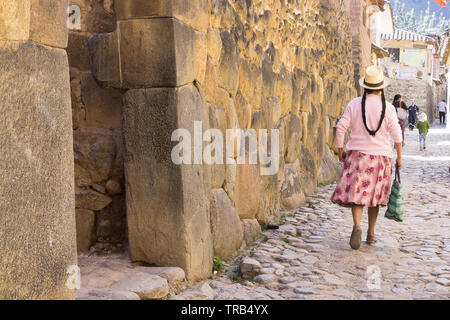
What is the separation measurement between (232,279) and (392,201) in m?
1.62

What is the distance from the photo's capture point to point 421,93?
36156 millimetres

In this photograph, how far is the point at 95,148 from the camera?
11.1 feet

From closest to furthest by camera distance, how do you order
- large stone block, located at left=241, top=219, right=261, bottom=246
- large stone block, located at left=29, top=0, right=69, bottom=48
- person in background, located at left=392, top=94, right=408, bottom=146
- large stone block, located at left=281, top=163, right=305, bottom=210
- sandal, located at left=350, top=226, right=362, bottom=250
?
1. large stone block, located at left=29, top=0, right=69, bottom=48
2. sandal, located at left=350, top=226, right=362, bottom=250
3. large stone block, located at left=241, top=219, right=261, bottom=246
4. large stone block, located at left=281, top=163, right=305, bottom=210
5. person in background, located at left=392, top=94, right=408, bottom=146

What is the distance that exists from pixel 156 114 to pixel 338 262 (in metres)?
1.77

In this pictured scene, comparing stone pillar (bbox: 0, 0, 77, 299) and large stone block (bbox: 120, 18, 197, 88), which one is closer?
stone pillar (bbox: 0, 0, 77, 299)

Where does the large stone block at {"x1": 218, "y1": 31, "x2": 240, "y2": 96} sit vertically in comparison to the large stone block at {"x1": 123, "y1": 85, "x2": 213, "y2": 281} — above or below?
above

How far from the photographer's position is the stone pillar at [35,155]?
172 cm

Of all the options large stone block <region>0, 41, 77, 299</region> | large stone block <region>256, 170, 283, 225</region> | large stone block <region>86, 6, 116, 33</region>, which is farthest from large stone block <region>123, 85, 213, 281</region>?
large stone block <region>256, 170, 283, 225</region>

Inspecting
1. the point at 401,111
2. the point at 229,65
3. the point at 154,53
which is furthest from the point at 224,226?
the point at 401,111

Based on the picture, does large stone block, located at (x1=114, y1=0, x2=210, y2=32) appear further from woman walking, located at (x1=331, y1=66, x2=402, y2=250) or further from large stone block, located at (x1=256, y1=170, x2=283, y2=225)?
large stone block, located at (x1=256, y1=170, x2=283, y2=225)

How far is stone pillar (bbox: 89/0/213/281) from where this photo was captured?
305 centimetres

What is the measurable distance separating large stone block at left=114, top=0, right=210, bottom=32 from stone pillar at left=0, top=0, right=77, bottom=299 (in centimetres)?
107
